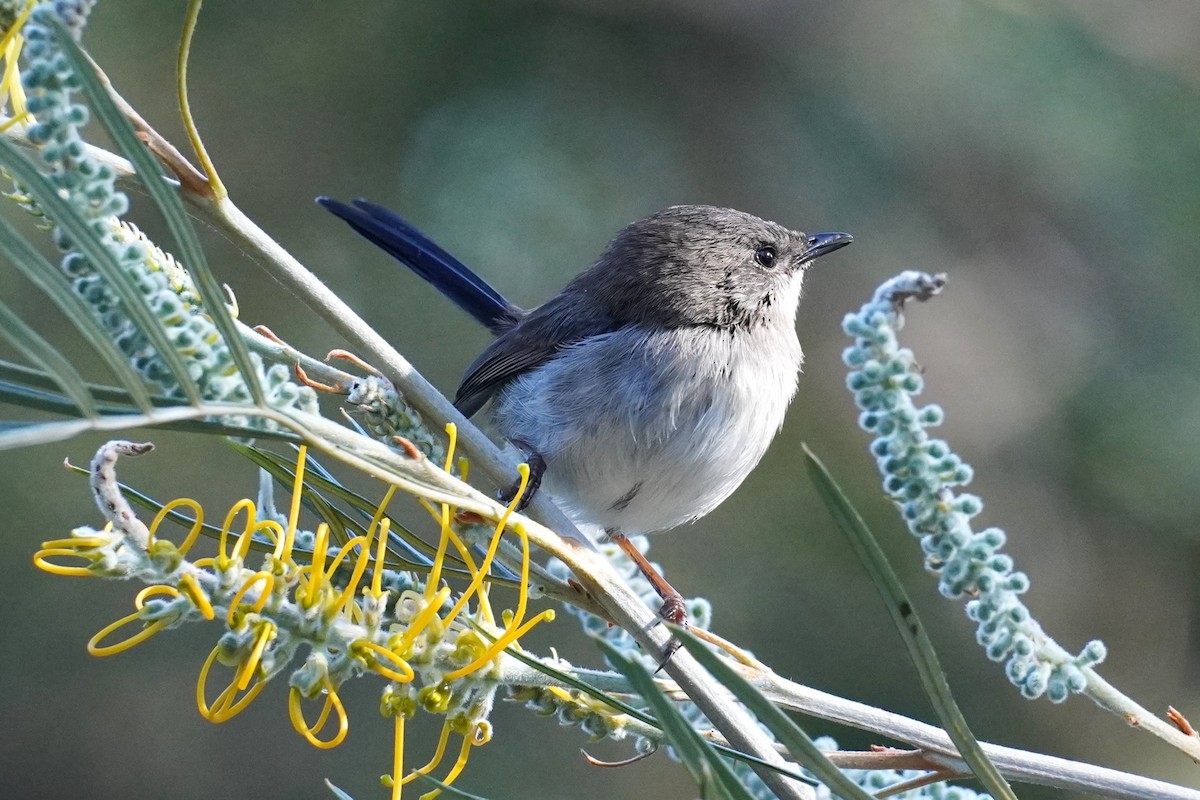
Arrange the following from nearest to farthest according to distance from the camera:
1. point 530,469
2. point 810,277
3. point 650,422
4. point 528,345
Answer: point 530,469 < point 650,422 < point 528,345 < point 810,277

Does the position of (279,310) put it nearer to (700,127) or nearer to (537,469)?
(700,127)

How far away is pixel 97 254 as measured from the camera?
0.93 meters

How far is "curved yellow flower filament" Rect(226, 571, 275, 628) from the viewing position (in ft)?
3.86

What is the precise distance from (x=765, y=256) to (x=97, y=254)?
2553mm

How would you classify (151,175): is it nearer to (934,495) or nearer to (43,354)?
(43,354)

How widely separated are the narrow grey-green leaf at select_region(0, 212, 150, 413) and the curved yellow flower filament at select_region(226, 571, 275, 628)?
0.26m

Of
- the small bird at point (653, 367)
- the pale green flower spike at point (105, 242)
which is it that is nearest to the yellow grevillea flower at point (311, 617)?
the pale green flower spike at point (105, 242)

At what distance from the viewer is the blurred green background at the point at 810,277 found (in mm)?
4812

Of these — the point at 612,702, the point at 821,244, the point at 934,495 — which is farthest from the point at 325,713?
the point at 821,244

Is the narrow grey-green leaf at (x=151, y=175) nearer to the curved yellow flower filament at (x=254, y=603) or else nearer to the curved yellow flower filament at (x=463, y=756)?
the curved yellow flower filament at (x=254, y=603)

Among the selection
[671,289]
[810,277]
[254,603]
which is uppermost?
[810,277]

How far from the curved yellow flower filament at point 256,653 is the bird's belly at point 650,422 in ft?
5.53

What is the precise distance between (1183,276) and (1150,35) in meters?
1.13

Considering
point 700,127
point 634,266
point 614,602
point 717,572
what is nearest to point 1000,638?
point 614,602
